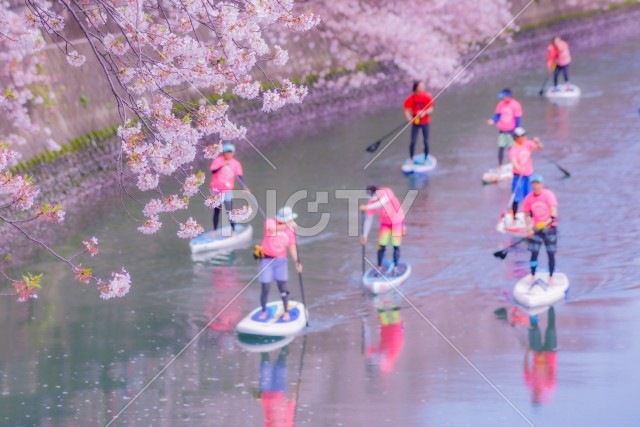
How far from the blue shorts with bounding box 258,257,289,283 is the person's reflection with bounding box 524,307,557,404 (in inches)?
130

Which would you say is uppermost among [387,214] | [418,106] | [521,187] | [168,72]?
[168,72]

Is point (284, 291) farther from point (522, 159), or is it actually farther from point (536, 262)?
point (522, 159)

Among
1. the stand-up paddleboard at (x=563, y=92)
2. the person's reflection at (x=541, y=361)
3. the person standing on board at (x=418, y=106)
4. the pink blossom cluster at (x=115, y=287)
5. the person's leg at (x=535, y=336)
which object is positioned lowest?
the person's leg at (x=535, y=336)

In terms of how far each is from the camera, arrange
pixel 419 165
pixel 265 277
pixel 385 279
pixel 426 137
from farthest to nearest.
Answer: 1. pixel 419 165
2. pixel 426 137
3. pixel 385 279
4. pixel 265 277

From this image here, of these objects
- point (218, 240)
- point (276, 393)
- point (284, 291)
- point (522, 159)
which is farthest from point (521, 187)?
point (276, 393)

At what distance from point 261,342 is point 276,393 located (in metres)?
1.77

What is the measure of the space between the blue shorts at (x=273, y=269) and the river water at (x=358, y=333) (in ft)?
2.89

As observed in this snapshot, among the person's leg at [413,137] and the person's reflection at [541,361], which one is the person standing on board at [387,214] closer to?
the person's reflection at [541,361]

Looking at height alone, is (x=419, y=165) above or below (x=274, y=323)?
above

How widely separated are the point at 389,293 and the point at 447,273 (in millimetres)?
1122

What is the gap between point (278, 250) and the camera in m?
14.3

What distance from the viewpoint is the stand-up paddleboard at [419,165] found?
74.8ft

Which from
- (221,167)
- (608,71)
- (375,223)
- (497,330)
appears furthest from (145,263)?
(608,71)

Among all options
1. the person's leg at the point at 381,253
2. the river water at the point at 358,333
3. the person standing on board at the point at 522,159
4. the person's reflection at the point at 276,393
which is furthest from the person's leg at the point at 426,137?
the person's reflection at the point at 276,393
